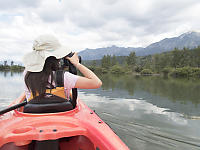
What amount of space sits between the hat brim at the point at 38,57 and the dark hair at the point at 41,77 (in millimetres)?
60

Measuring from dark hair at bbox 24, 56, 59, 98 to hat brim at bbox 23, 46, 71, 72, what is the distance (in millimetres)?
60

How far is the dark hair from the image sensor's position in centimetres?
170

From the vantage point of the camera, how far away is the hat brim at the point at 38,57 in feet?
5.41

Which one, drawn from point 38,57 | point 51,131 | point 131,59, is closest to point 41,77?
point 38,57

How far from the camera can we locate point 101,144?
169 centimetres

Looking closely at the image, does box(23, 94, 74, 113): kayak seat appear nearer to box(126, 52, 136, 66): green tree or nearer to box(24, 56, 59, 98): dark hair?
box(24, 56, 59, 98): dark hair

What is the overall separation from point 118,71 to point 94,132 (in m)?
56.1

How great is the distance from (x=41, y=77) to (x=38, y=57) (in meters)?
0.22

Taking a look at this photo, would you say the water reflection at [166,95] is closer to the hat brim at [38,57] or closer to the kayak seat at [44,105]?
the kayak seat at [44,105]

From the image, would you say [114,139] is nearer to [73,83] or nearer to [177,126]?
[73,83]

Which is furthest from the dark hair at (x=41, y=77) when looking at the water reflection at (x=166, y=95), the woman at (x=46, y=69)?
the water reflection at (x=166, y=95)

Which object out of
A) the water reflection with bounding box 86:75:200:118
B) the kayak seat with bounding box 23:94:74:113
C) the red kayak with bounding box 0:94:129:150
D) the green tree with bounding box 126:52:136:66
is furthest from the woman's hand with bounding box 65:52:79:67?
the green tree with bounding box 126:52:136:66

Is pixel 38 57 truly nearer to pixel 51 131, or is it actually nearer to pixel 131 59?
pixel 51 131

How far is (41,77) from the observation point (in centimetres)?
170
